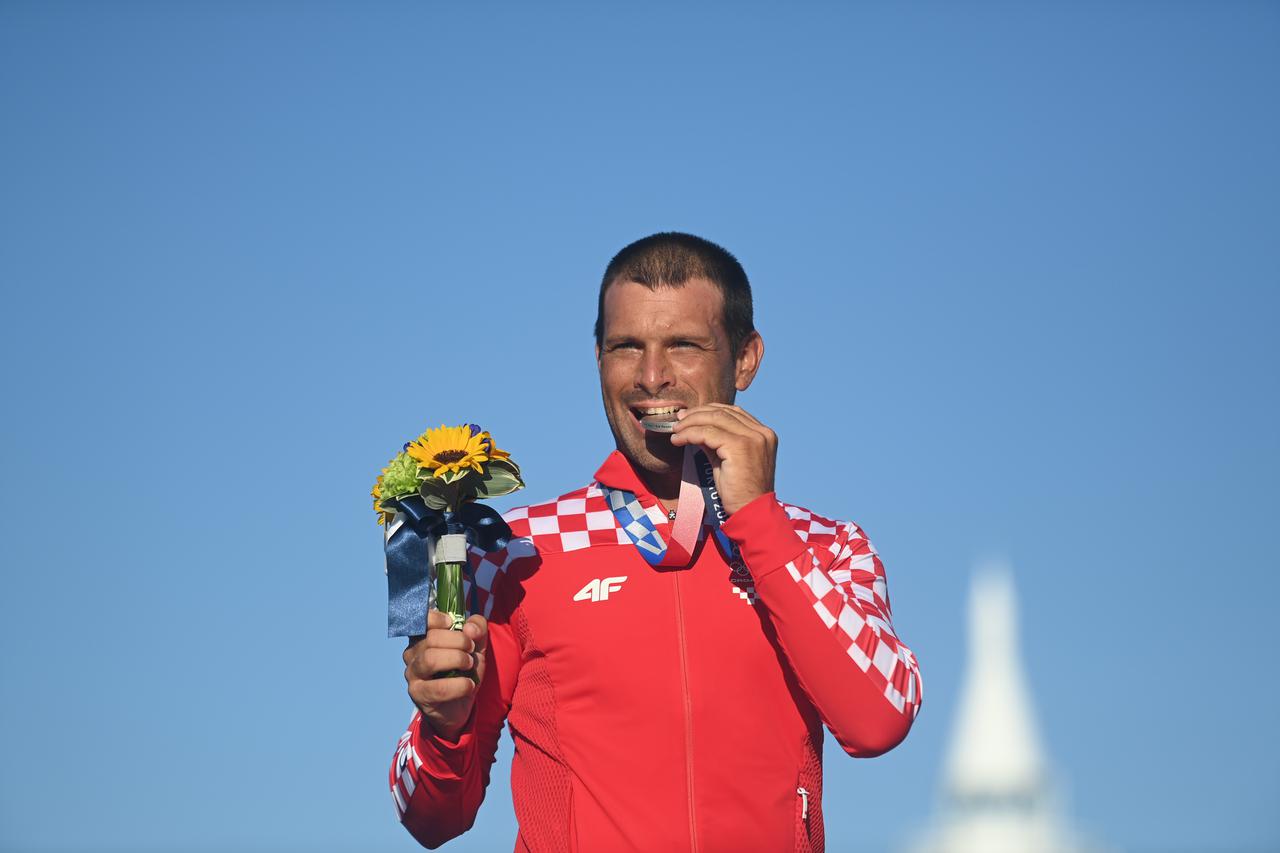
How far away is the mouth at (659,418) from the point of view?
268 inches

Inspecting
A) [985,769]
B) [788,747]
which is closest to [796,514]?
[788,747]

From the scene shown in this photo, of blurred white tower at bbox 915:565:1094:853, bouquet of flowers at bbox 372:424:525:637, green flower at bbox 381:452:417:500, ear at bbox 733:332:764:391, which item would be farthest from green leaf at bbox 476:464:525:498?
blurred white tower at bbox 915:565:1094:853

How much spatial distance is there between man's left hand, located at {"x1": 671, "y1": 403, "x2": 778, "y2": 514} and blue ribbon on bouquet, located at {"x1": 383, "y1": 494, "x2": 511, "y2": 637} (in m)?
0.84

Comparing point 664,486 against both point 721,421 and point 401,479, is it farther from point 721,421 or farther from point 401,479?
point 401,479

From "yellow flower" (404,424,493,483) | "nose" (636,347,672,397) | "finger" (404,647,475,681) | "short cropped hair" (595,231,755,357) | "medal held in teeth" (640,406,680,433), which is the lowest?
"finger" (404,647,475,681)

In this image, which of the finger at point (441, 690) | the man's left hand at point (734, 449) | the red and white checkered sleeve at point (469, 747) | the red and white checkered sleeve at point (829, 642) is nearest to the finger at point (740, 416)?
the man's left hand at point (734, 449)

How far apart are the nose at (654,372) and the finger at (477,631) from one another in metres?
1.12

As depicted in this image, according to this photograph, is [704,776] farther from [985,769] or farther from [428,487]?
[985,769]

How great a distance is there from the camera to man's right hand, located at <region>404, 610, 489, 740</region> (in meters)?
6.23

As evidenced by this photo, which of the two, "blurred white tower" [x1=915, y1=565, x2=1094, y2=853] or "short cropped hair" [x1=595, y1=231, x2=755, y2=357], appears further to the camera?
"blurred white tower" [x1=915, y1=565, x2=1094, y2=853]

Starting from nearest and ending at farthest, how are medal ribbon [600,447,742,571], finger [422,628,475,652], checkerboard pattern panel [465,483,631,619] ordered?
finger [422,628,475,652] → medal ribbon [600,447,742,571] → checkerboard pattern panel [465,483,631,619]

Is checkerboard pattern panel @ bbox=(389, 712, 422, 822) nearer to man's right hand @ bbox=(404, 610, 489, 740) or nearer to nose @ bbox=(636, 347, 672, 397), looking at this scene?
man's right hand @ bbox=(404, 610, 489, 740)

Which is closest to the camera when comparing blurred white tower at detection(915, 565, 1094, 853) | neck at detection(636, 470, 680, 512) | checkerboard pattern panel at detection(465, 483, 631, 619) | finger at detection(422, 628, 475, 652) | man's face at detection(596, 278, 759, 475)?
finger at detection(422, 628, 475, 652)

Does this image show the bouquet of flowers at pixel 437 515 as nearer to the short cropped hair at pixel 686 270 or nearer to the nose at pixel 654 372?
the nose at pixel 654 372
